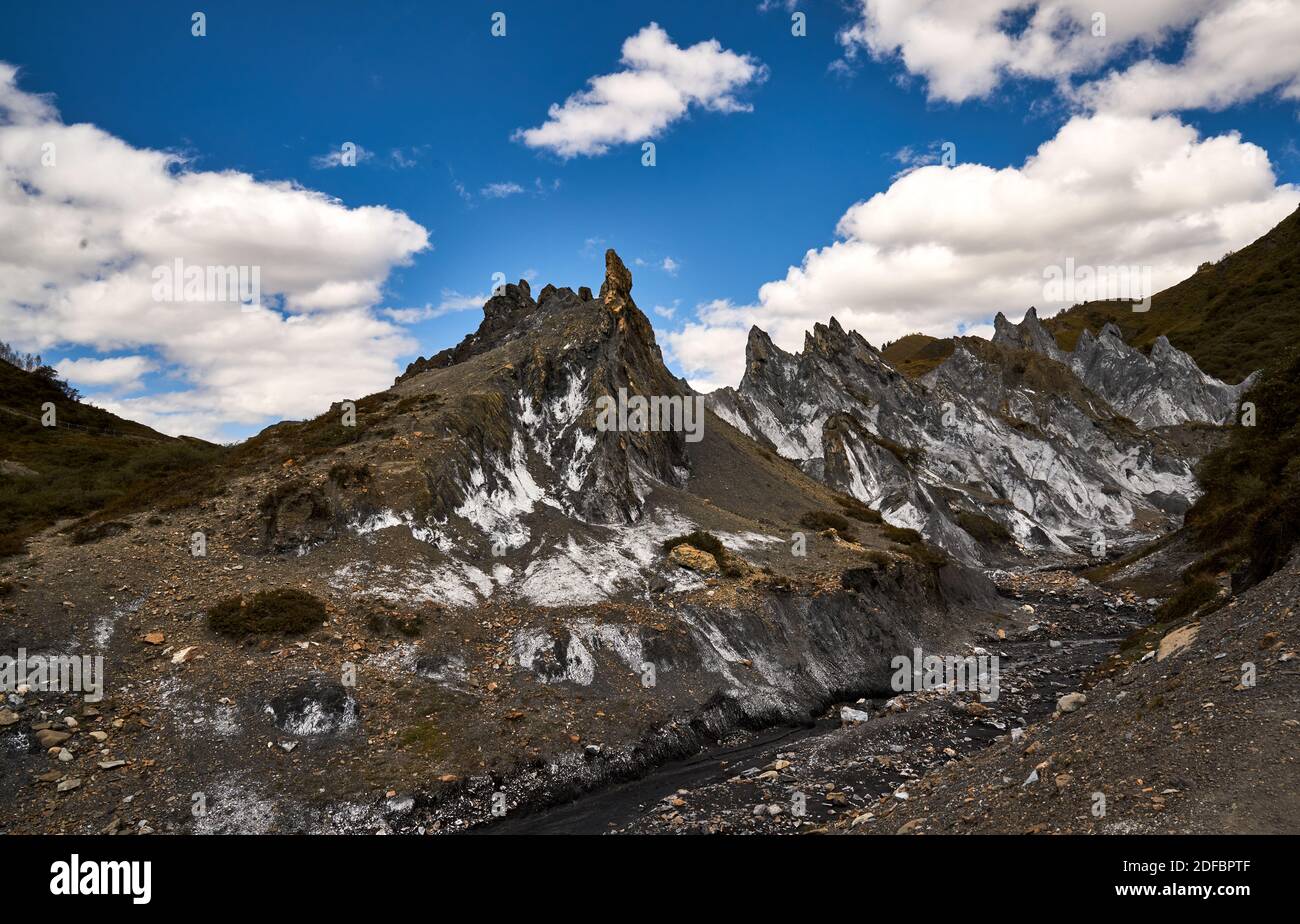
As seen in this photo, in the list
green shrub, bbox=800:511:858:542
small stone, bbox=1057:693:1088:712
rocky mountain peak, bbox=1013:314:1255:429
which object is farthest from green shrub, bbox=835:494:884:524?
rocky mountain peak, bbox=1013:314:1255:429

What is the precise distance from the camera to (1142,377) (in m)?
Result: 177

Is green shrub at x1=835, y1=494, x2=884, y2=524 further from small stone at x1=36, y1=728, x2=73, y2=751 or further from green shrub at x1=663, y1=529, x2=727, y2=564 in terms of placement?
small stone at x1=36, y1=728, x2=73, y2=751

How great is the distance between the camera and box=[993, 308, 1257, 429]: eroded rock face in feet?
541

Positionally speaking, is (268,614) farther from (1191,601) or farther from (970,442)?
(970,442)

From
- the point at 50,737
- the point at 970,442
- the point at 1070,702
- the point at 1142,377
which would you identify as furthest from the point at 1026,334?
the point at 50,737

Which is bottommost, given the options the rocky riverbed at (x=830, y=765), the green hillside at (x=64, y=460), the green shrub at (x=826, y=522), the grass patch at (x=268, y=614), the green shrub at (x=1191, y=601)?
the rocky riverbed at (x=830, y=765)

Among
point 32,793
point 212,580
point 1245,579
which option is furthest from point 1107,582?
point 32,793

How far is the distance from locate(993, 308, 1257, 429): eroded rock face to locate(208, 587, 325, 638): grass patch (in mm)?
180766

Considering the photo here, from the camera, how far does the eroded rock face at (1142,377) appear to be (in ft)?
541

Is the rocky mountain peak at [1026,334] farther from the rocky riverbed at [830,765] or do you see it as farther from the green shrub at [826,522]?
the rocky riverbed at [830,765]

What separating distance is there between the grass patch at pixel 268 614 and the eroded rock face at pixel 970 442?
225 feet

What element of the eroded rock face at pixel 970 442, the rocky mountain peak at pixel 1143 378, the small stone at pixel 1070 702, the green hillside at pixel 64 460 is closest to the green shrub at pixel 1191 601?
the small stone at pixel 1070 702
